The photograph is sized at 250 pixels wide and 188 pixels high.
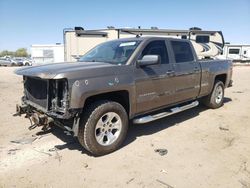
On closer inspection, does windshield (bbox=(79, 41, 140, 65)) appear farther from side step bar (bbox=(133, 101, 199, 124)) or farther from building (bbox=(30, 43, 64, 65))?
building (bbox=(30, 43, 64, 65))

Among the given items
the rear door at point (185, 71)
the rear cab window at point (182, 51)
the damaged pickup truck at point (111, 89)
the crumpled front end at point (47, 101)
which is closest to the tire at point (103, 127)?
the damaged pickup truck at point (111, 89)

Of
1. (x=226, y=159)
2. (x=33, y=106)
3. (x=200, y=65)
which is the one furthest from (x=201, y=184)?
(x=200, y=65)

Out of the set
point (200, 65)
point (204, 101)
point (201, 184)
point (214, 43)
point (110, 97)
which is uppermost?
point (214, 43)

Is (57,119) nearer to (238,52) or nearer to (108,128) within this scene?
(108,128)

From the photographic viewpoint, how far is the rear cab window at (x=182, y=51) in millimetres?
5480

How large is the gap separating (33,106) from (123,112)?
1.65m

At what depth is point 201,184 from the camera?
329cm

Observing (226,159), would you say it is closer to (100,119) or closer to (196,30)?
(100,119)

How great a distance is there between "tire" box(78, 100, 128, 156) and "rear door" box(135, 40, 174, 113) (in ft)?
1.67

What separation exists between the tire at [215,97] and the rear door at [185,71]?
1.13 m

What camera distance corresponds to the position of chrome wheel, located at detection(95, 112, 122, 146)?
13.4ft

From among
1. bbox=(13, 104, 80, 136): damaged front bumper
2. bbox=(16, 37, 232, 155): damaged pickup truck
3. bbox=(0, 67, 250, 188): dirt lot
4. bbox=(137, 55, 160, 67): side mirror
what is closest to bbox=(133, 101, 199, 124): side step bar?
bbox=(16, 37, 232, 155): damaged pickup truck

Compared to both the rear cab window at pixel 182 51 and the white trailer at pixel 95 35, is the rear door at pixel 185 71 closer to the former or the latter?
the rear cab window at pixel 182 51

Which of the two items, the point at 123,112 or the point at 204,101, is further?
the point at 204,101
